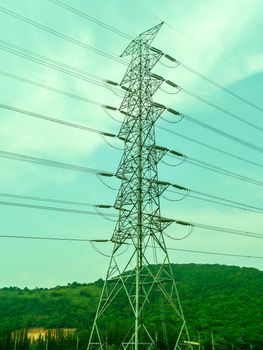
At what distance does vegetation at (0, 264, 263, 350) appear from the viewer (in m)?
76.1

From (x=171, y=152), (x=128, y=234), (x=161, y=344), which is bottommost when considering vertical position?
(x=161, y=344)

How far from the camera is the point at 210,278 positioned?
125m

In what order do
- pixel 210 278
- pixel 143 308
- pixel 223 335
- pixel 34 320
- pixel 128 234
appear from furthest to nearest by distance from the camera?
pixel 210 278
pixel 34 320
pixel 223 335
pixel 128 234
pixel 143 308

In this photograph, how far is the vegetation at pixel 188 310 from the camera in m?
76.1

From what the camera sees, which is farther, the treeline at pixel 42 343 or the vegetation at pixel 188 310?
the vegetation at pixel 188 310

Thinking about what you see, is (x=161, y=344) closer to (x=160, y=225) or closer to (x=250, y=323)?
(x=250, y=323)

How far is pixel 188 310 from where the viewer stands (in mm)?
86000

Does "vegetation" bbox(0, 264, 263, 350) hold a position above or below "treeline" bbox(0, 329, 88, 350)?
above

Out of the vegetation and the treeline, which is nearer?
the treeline

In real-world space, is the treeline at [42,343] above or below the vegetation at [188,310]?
below

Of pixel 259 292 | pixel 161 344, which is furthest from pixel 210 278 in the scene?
pixel 161 344

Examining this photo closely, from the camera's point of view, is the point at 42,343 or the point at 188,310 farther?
the point at 188,310

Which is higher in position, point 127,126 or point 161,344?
point 127,126

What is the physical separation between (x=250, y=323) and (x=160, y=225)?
6403cm
